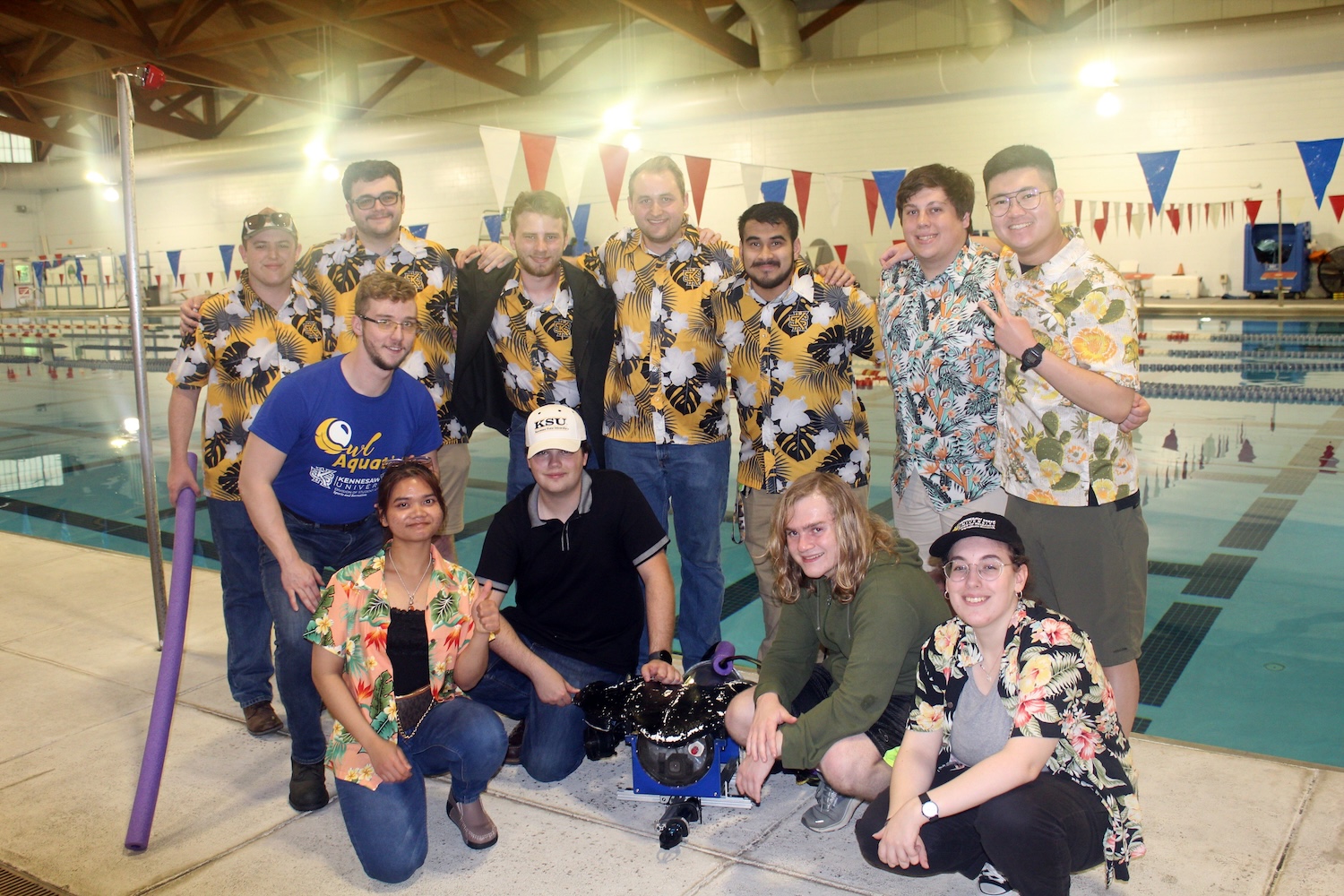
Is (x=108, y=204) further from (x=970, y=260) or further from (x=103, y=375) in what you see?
(x=103, y=375)

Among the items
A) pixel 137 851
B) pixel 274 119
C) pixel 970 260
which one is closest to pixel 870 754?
pixel 970 260

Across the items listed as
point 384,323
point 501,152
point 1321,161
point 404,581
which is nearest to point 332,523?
point 404,581

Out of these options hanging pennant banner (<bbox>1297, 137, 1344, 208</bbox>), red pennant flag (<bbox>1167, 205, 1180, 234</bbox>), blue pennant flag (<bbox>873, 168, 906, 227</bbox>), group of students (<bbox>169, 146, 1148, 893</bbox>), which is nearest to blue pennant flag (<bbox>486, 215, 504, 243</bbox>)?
blue pennant flag (<bbox>873, 168, 906, 227</bbox>)

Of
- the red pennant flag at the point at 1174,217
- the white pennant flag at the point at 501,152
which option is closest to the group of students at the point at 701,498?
the white pennant flag at the point at 501,152

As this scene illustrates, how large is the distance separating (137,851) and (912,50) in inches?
583

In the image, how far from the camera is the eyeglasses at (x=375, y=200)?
3416mm

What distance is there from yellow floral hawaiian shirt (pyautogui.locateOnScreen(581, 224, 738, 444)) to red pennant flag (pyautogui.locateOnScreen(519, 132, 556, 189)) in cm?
315

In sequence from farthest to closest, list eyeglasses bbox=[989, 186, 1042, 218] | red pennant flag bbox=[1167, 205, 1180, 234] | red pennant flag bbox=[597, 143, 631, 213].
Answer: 1. red pennant flag bbox=[1167, 205, 1180, 234]
2. red pennant flag bbox=[597, 143, 631, 213]
3. eyeglasses bbox=[989, 186, 1042, 218]

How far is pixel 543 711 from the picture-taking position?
2912mm

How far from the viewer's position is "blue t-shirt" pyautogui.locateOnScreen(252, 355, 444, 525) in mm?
2727

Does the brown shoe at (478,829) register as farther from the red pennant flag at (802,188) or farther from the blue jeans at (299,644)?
the red pennant flag at (802,188)

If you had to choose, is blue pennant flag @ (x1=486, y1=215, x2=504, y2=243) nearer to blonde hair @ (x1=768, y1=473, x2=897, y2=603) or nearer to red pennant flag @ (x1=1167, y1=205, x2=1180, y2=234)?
blonde hair @ (x1=768, y1=473, x2=897, y2=603)

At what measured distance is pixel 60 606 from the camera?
15.3 feet

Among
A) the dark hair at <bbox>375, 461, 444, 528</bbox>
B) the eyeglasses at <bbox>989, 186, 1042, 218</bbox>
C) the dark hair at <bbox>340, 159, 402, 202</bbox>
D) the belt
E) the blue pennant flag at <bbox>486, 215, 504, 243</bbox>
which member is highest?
the blue pennant flag at <bbox>486, 215, 504, 243</bbox>
